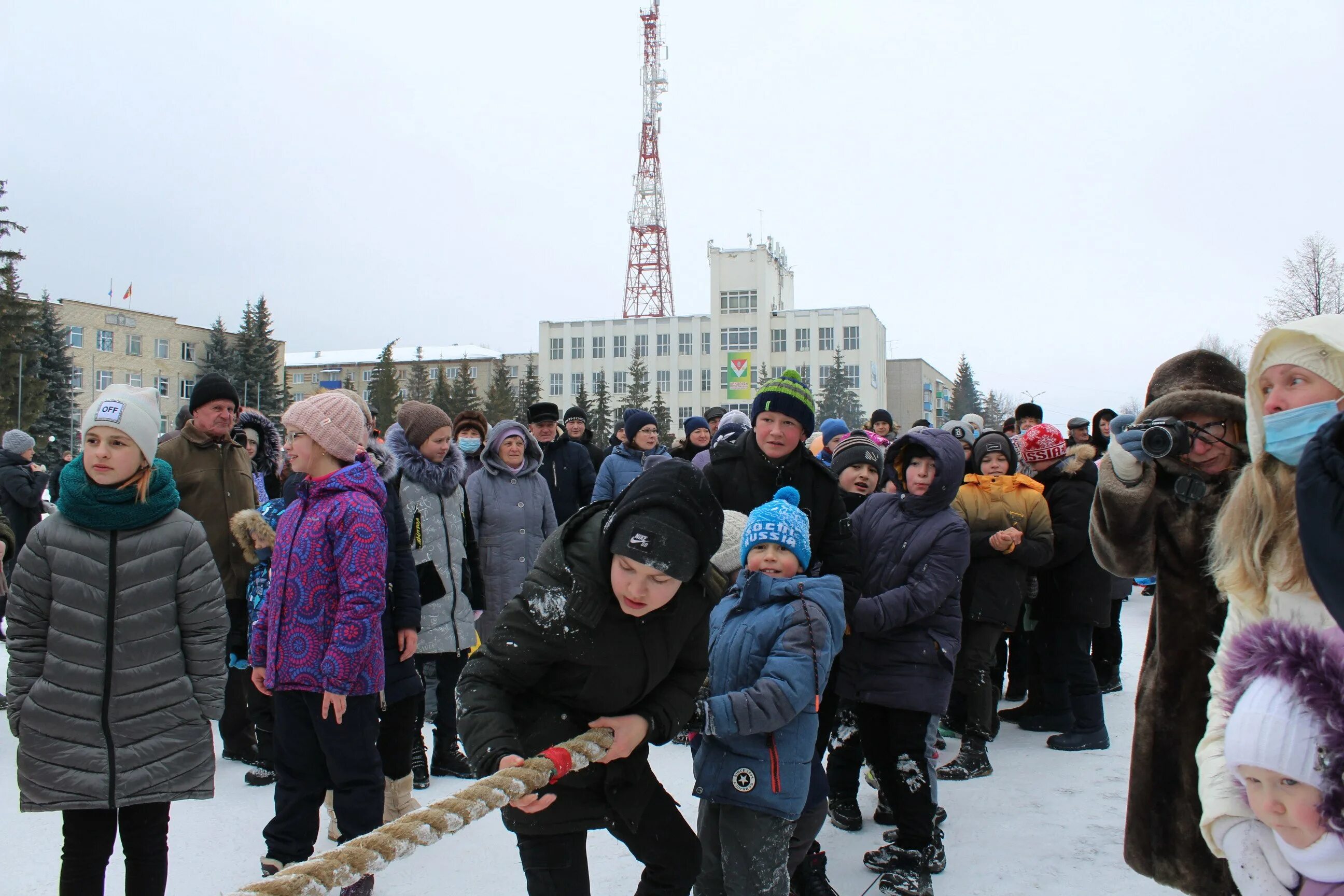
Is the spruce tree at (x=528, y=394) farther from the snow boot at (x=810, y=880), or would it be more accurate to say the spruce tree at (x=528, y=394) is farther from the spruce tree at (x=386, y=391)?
the snow boot at (x=810, y=880)

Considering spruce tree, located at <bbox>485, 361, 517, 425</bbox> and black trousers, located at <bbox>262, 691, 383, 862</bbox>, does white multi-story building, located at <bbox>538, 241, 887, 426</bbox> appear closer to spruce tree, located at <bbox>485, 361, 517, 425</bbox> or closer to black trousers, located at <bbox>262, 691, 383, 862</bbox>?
spruce tree, located at <bbox>485, 361, 517, 425</bbox>

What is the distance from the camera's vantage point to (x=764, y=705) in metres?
2.85

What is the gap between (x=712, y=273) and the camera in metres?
69.8

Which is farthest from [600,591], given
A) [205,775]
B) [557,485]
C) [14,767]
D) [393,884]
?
[557,485]

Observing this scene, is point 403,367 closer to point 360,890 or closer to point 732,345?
point 732,345

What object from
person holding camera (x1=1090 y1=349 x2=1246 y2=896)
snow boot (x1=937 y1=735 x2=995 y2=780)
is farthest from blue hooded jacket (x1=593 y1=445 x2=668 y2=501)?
person holding camera (x1=1090 y1=349 x2=1246 y2=896)

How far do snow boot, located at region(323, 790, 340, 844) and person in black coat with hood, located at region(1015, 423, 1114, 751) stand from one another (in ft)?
14.4

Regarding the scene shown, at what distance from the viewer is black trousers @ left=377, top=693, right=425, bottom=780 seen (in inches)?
161

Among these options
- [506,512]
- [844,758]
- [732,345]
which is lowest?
[844,758]

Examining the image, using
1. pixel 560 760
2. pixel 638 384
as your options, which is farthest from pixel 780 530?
pixel 638 384

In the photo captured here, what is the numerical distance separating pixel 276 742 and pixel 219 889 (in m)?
0.79

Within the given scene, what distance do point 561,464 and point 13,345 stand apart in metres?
33.6

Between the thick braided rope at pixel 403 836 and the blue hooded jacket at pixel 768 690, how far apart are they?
3.30 feet

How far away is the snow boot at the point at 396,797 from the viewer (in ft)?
13.5
